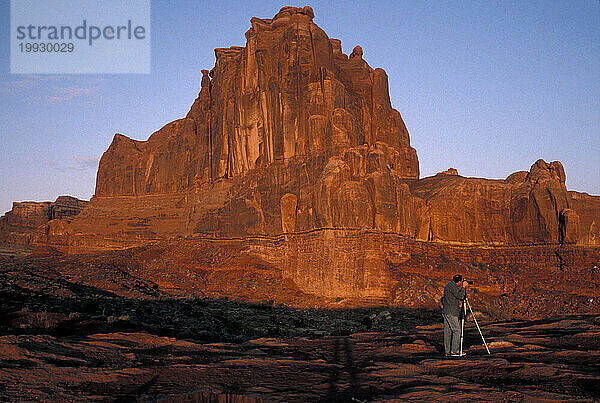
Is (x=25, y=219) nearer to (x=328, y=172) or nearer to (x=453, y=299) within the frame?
(x=328, y=172)

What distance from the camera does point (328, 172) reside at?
169ft

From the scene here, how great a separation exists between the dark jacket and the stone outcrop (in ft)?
426

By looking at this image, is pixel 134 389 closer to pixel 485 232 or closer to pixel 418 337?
pixel 418 337

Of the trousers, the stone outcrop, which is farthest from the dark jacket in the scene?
the stone outcrop

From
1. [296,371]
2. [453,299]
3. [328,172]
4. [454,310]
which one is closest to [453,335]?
[454,310]

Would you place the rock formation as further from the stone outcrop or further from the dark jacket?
the stone outcrop

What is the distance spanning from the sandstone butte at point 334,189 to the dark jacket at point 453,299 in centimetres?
3485

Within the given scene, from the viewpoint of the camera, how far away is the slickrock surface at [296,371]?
9.57 m

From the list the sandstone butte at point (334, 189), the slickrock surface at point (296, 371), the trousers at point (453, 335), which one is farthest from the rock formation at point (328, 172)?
the trousers at point (453, 335)

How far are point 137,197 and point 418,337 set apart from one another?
9458 centimetres

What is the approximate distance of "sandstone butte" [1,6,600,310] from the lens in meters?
50.4

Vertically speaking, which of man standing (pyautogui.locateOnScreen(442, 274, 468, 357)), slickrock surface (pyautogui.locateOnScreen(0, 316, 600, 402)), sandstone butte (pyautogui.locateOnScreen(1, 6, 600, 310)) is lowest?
slickrock surface (pyautogui.locateOnScreen(0, 316, 600, 402))

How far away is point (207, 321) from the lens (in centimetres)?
2986

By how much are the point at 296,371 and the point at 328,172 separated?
3985 cm
